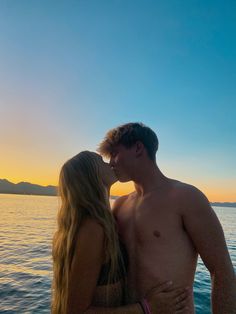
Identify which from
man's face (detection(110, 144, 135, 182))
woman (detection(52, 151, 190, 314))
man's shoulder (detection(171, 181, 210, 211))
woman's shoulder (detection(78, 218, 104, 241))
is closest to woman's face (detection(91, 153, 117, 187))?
woman (detection(52, 151, 190, 314))

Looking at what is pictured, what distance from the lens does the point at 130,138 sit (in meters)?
3.86

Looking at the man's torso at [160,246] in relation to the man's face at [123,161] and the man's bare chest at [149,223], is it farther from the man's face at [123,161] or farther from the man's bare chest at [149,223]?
the man's face at [123,161]

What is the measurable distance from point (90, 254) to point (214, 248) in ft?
3.73

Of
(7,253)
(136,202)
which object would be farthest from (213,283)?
(7,253)

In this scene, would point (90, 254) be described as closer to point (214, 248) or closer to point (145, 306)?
point (145, 306)

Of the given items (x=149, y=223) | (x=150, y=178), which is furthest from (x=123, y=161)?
(x=149, y=223)

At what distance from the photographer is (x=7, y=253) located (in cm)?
1822

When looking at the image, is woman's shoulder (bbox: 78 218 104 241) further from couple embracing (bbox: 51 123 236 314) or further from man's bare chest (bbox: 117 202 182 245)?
man's bare chest (bbox: 117 202 182 245)

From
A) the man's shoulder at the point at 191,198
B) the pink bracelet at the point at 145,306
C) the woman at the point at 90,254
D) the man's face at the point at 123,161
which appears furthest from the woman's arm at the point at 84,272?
the man's face at the point at 123,161

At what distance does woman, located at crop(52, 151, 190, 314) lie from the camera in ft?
9.68

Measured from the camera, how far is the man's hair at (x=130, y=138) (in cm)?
387

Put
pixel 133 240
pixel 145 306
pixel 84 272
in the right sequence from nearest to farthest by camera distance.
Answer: pixel 84 272 → pixel 145 306 → pixel 133 240

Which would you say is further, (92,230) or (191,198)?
(191,198)

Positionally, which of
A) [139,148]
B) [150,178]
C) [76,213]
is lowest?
[76,213]
